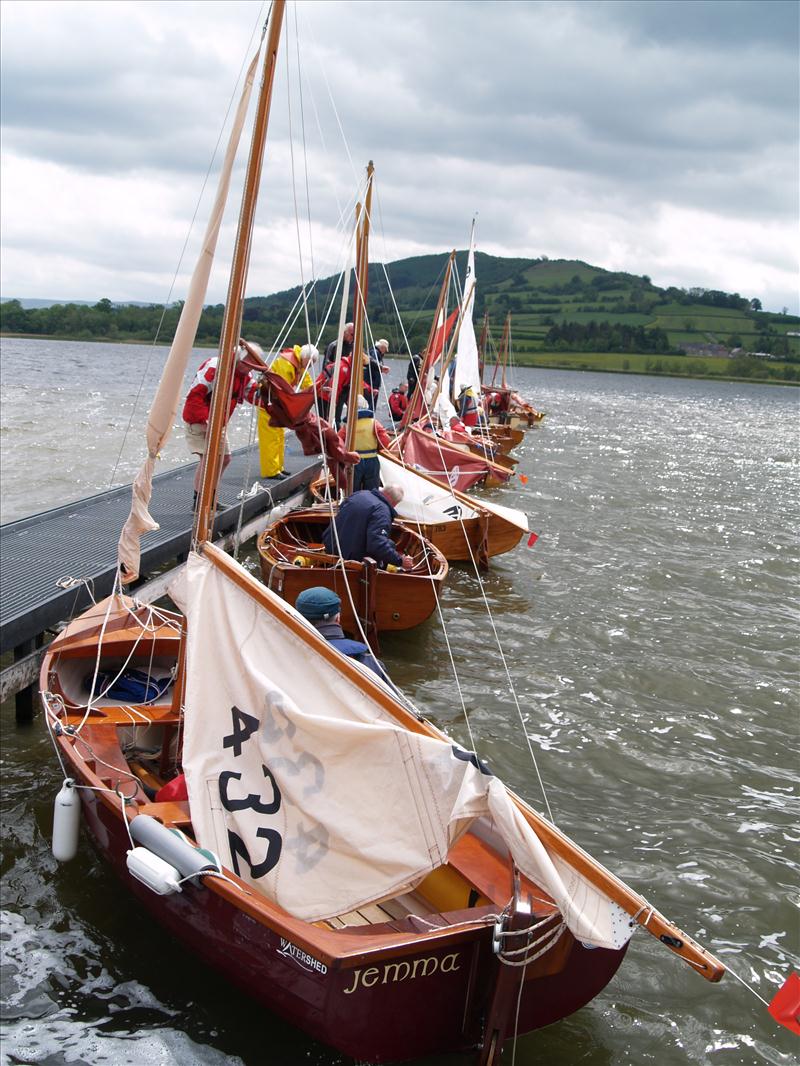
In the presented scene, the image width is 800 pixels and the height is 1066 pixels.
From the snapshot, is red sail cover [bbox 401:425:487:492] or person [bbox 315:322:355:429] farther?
red sail cover [bbox 401:425:487:492]

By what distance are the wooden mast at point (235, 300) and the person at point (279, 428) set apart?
22.8 ft

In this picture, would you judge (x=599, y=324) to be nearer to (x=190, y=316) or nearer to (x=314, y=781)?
(x=190, y=316)

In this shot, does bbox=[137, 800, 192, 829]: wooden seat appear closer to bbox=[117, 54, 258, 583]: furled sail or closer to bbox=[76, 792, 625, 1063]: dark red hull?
bbox=[76, 792, 625, 1063]: dark red hull

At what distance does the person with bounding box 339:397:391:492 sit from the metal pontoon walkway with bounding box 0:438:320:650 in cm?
212

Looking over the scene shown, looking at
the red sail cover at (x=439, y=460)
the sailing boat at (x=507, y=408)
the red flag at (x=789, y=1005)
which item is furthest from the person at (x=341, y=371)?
the sailing boat at (x=507, y=408)

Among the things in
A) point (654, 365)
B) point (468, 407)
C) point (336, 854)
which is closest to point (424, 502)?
point (336, 854)

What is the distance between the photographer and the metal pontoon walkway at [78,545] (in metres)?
8.83

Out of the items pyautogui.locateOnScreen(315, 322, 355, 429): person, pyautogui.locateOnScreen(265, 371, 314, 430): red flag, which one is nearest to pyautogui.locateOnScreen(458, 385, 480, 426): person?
pyautogui.locateOnScreen(315, 322, 355, 429): person

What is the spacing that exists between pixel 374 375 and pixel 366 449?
4.87m

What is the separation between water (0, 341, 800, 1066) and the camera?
5.44 meters

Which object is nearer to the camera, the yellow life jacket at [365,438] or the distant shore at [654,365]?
the yellow life jacket at [365,438]

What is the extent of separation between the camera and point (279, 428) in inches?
587

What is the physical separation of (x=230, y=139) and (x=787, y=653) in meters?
10.6

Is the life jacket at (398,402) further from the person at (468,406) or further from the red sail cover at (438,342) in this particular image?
the person at (468,406)
